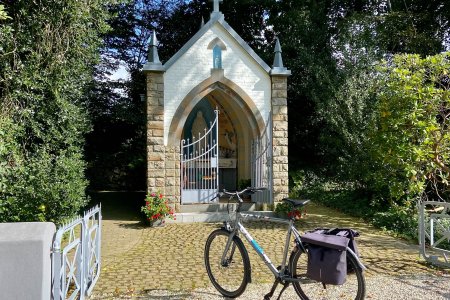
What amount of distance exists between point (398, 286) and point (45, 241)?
365 centimetres

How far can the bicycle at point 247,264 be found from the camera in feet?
11.4

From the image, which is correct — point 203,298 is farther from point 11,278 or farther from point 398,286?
point 398,286

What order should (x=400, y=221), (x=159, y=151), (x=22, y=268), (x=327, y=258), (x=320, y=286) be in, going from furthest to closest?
1. (x=159, y=151)
2. (x=400, y=221)
3. (x=320, y=286)
4. (x=327, y=258)
5. (x=22, y=268)

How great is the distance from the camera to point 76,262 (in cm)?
365

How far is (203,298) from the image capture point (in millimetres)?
3857

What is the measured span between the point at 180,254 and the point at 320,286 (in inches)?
97.0

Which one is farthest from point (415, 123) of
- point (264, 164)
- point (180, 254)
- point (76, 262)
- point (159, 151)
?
point (159, 151)

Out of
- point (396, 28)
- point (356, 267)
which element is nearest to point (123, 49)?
point (396, 28)

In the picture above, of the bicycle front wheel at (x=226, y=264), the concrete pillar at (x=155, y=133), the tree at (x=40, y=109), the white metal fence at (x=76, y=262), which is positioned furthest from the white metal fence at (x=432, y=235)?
the tree at (x=40, y=109)

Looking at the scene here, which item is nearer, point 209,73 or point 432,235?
point 432,235

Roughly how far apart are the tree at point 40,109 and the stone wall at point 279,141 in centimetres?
428

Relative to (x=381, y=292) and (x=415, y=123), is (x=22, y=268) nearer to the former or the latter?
(x=381, y=292)

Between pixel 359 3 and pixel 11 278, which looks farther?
pixel 359 3

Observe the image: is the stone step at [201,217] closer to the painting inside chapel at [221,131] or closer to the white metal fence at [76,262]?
the painting inside chapel at [221,131]
